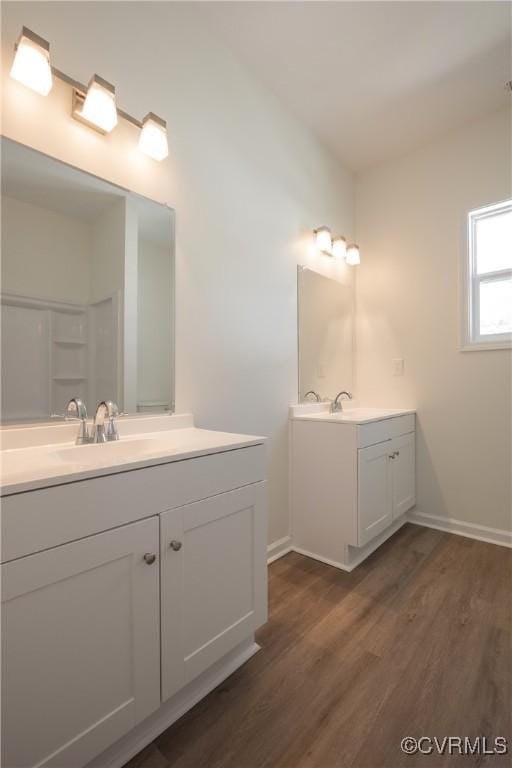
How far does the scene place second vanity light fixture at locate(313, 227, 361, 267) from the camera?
2428 mm

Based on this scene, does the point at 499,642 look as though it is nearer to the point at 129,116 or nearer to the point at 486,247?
the point at 486,247

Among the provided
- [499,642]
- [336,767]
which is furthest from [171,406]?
[499,642]

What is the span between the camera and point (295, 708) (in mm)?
1107

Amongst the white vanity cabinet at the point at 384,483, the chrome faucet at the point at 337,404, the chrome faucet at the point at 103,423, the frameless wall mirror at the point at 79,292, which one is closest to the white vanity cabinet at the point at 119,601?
the chrome faucet at the point at 103,423

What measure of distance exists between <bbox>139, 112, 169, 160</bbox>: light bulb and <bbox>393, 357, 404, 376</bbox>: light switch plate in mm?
2069

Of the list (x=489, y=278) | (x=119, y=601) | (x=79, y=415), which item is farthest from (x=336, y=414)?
(x=119, y=601)

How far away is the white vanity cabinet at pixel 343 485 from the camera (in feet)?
6.30

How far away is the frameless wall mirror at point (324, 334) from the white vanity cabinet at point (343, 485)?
38cm

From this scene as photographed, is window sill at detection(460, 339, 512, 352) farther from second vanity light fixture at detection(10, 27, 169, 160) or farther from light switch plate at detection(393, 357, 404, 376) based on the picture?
second vanity light fixture at detection(10, 27, 169, 160)

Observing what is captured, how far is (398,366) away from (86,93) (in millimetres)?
2386

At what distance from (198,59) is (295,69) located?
0.61 m

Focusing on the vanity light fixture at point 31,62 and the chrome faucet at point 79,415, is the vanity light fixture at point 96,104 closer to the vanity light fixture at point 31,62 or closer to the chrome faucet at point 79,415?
the vanity light fixture at point 31,62

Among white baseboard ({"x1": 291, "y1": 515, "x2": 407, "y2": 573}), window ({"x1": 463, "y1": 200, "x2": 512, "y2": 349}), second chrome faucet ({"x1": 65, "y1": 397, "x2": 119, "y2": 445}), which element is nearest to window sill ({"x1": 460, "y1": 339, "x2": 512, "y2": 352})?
window ({"x1": 463, "y1": 200, "x2": 512, "y2": 349})

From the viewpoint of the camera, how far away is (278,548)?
2096 mm
